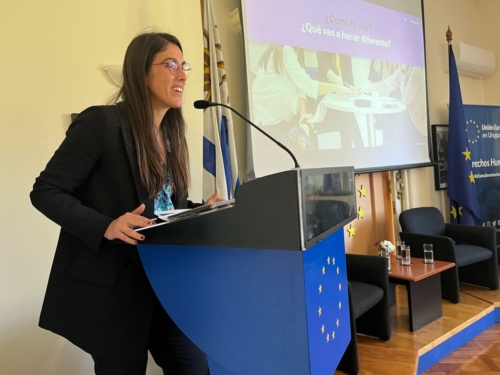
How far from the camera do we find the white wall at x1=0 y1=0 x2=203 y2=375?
1.79 m

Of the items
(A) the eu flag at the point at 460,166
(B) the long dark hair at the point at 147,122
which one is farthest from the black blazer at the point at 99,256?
(A) the eu flag at the point at 460,166

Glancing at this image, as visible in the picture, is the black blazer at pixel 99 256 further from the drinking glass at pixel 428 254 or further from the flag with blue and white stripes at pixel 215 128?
the drinking glass at pixel 428 254

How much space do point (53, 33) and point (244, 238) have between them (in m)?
1.73

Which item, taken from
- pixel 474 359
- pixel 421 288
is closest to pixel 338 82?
pixel 421 288

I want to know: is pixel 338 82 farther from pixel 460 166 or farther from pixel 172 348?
pixel 172 348

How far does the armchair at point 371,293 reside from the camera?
7.50 ft

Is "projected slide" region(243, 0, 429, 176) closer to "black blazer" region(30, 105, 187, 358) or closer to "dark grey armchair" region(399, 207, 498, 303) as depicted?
"dark grey armchair" region(399, 207, 498, 303)

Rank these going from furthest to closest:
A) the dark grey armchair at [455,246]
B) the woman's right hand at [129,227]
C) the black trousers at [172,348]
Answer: the dark grey armchair at [455,246] < the black trousers at [172,348] < the woman's right hand at [129,227]

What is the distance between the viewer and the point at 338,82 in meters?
3.09

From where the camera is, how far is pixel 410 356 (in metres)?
2.24

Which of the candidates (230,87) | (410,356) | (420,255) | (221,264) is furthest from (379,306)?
(221,264)

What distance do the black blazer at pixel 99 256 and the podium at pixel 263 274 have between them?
A: 0.13m

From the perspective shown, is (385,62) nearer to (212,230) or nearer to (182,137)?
(182,137)

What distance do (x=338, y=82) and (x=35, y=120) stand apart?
2157 millimetres
